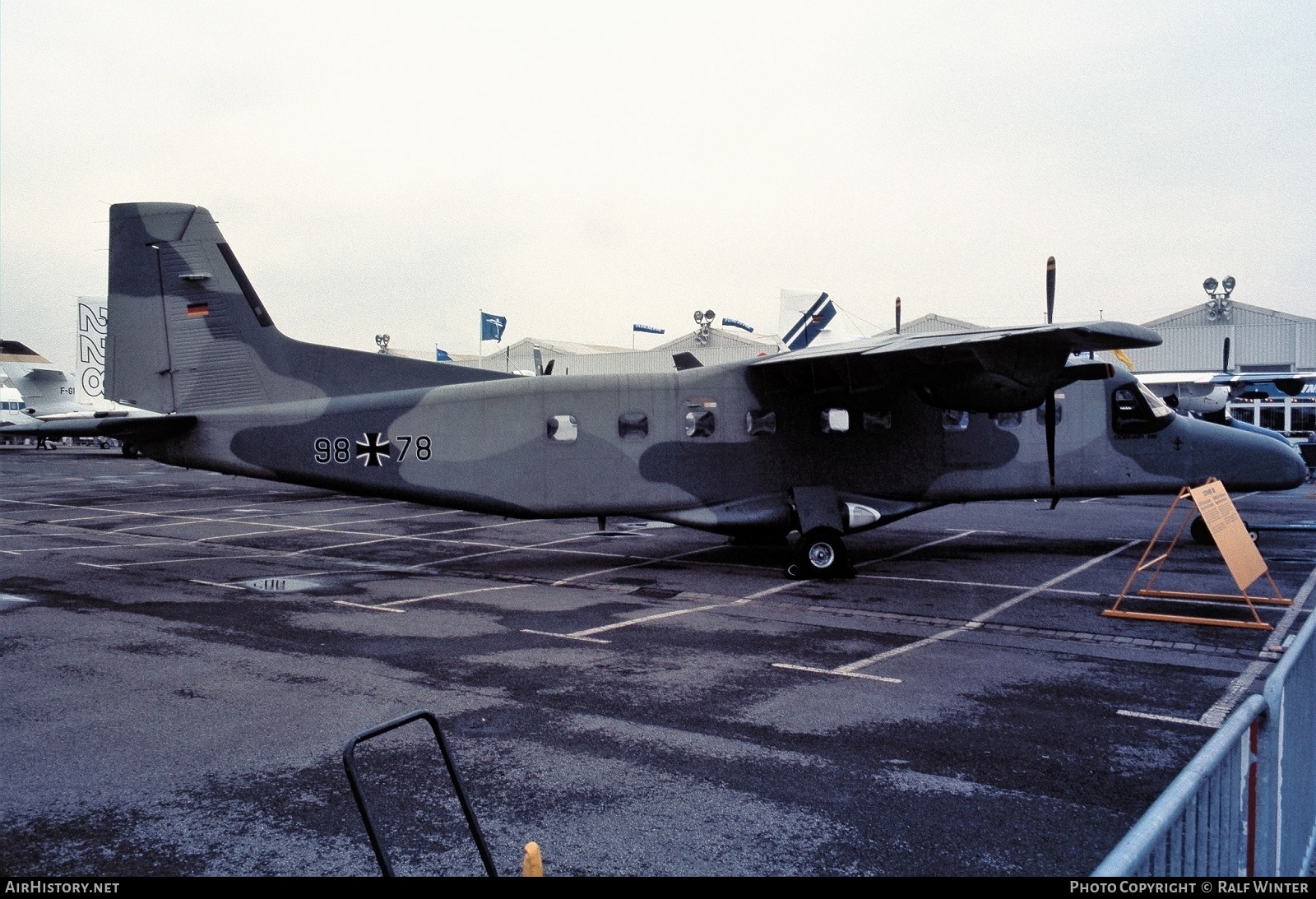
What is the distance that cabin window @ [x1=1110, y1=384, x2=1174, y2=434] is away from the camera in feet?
51.6

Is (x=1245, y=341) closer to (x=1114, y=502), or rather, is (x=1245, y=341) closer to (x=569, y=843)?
(x=1114, y=502)

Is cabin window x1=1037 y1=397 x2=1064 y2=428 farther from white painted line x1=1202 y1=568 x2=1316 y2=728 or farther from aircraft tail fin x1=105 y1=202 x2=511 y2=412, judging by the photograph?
aircraft tail fin x1=105 y1=202 x2=511 y2=412

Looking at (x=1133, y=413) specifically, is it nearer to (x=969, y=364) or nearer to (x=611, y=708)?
(x=969, y=364)

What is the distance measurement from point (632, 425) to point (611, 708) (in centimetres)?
792

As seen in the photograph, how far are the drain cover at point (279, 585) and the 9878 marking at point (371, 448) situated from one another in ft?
6.73

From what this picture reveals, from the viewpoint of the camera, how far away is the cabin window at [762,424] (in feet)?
51.1


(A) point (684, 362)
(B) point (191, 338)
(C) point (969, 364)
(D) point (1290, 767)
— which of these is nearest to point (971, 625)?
(C) point (969, 364)

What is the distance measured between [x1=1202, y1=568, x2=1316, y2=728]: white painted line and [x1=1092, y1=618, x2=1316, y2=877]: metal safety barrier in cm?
299

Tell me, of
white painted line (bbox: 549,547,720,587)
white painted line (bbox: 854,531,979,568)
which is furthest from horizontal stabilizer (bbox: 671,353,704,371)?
white painted line (bbox: 854,531,979,568)

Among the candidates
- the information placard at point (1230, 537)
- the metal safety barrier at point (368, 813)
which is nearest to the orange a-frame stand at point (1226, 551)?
the information placard at point (1230, 537)

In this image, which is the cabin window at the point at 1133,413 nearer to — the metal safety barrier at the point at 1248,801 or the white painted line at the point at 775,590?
the white painted line at the point at 775,590
